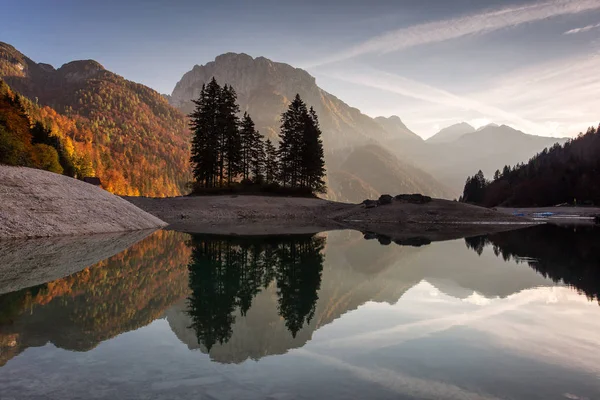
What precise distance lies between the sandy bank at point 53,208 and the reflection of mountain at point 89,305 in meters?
16.5

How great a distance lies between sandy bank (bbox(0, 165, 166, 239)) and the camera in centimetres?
3162

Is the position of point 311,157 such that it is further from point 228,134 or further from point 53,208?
point 53,208

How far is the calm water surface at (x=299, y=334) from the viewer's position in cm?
703

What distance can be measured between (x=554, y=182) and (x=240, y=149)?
109 m

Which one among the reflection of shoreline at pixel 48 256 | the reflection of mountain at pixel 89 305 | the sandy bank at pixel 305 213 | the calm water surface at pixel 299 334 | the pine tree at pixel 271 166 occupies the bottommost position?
the calm water surface at pixel 299 334

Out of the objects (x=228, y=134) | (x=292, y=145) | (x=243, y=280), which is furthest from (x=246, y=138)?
(x=243, y=280)

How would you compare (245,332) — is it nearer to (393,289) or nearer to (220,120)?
(393,289)

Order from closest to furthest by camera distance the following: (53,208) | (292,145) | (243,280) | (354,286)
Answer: (354,286) < (243,280) < (53,208) < (292,145)

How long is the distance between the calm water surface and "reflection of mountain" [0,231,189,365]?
6 cm

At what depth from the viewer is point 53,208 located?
34688 millimetres

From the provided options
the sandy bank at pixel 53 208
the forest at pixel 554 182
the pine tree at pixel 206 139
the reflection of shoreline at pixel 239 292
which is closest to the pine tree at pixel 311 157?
the pine tree at pixel 206 139

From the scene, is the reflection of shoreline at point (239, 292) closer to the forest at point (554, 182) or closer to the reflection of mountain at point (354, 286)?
the reflection of mountain at point (354, 286)

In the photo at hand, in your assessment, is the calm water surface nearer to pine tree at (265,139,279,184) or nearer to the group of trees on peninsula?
the group of trees on peninsula

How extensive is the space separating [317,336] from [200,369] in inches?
129
